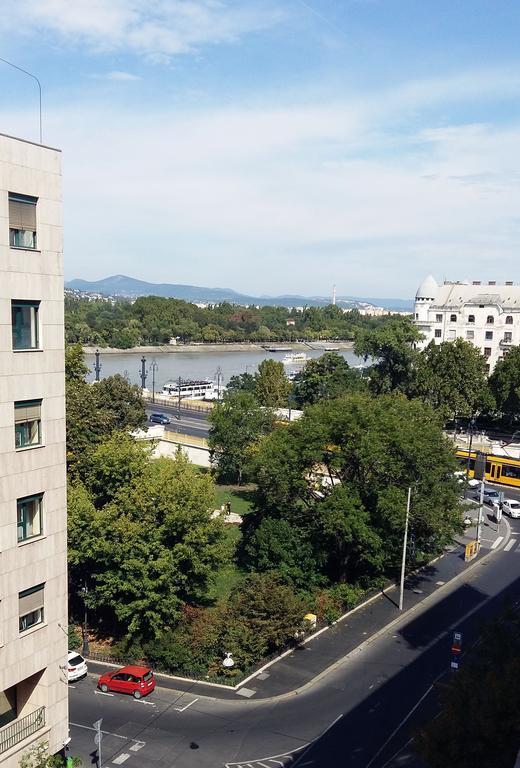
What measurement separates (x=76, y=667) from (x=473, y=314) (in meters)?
68.4

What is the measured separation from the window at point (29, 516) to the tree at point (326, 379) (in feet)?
180

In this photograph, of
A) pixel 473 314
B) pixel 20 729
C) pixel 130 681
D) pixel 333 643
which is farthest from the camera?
pixel 473 314

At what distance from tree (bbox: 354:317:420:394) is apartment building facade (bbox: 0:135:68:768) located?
5662 cm

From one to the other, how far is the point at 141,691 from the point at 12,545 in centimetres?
1230

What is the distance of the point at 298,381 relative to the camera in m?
73.5

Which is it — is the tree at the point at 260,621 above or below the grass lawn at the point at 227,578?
above

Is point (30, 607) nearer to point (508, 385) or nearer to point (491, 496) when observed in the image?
point (491, 496)

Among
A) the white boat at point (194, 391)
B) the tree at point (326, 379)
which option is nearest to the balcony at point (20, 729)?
the tree at point (326, 379)

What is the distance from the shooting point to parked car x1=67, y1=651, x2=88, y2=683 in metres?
24.4

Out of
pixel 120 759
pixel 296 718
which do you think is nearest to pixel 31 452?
pixel 120 759

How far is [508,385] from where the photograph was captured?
2500 inches

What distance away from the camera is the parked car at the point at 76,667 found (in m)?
24.4

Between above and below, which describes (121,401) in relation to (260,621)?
above

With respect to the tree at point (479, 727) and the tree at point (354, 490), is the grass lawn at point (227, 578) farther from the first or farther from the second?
the tree at point (479, 727)
